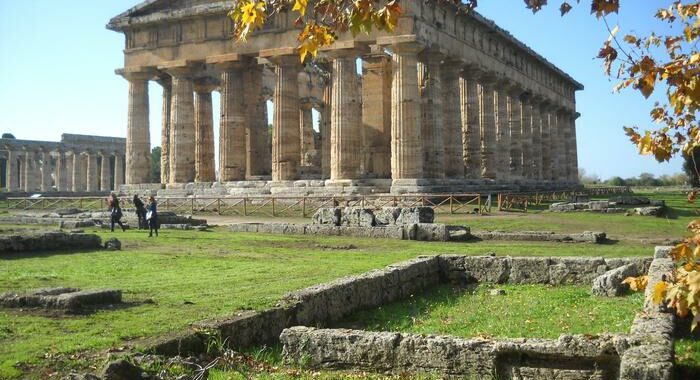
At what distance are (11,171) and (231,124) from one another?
4831 cm

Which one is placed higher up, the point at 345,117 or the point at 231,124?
the point at 231,124

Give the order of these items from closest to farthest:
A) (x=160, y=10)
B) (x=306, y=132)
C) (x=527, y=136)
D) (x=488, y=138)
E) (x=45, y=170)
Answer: (x=160, y=10), (x=488, y=138), (x=306, y=132), (x=527, y=136), (x=45, y=170)

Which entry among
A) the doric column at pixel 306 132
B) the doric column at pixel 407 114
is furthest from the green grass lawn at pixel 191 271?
the doric column at pixel 306 132

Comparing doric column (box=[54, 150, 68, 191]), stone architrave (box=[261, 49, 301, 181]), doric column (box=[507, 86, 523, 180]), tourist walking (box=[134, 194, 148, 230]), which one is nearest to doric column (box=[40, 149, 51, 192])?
doric column (box=[54, 150, 68, 191])

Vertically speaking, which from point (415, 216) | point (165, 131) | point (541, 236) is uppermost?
point (165, 131)

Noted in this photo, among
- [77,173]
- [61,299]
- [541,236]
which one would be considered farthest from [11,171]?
[61,299]

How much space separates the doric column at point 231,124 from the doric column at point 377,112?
24.7ft

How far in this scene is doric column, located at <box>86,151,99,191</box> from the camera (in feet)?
267

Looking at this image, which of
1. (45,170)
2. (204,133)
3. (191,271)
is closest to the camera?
(191,271)

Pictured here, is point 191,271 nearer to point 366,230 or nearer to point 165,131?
point 366,230

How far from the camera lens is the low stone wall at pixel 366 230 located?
68.0ft

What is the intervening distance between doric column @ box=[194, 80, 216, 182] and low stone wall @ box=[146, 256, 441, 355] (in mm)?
31725

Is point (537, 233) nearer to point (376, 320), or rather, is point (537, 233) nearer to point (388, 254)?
point (388, 254)

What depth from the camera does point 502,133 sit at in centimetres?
4828
